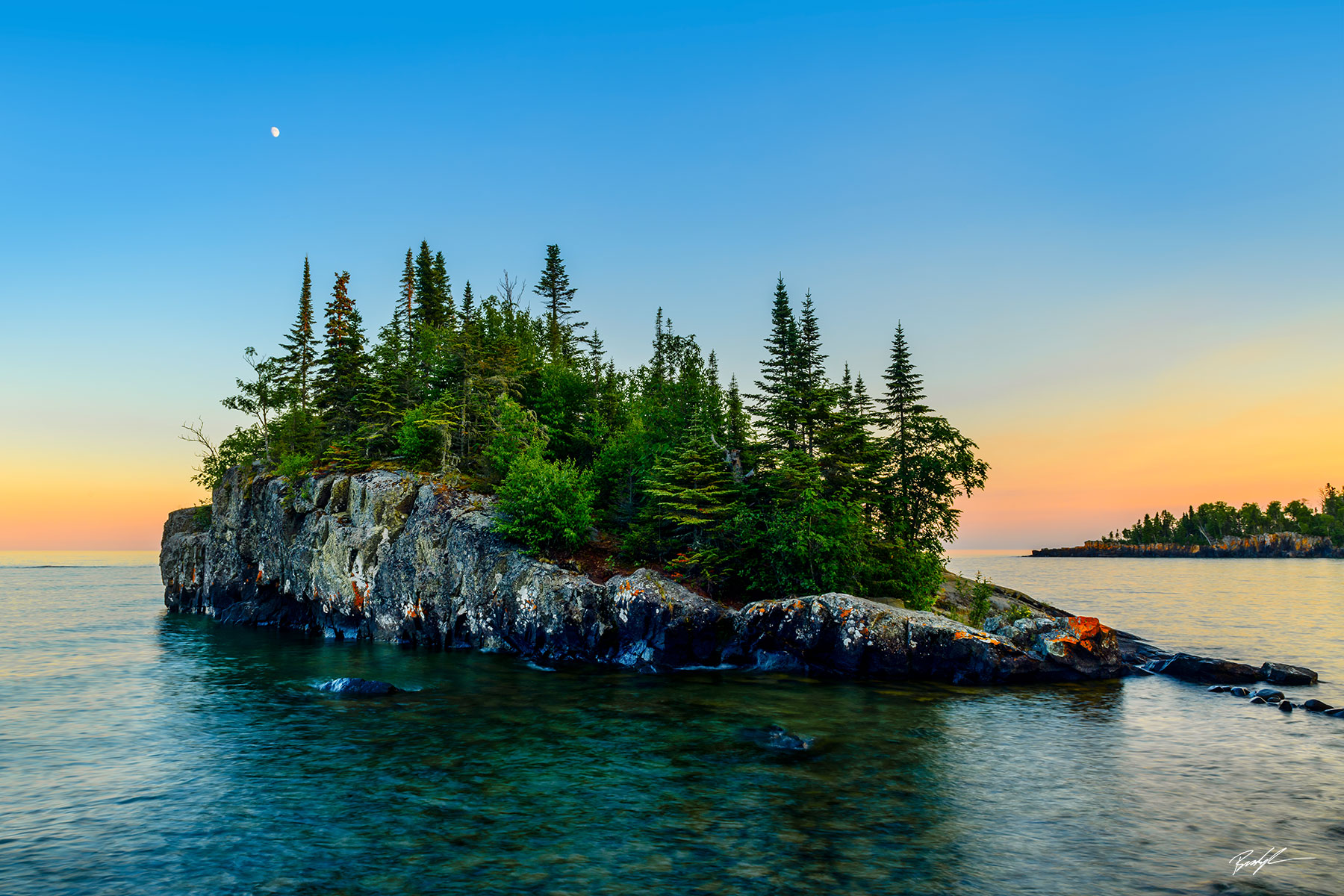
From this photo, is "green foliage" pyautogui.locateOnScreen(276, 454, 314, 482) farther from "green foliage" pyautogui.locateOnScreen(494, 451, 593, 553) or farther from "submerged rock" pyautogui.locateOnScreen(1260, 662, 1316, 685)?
"submerged rock" pyautogui.locateOnScreen(1260, 662, 1316, 685)

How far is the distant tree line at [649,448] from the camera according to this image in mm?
38656

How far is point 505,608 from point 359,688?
39.2 feet

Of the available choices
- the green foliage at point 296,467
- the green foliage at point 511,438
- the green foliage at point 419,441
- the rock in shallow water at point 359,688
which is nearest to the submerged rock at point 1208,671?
the rock in shallow water at point 359,688

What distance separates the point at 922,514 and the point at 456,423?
38221 mm

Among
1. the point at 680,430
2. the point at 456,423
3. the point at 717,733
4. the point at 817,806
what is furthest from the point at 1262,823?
the point at 456,423

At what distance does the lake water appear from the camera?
40.1ft

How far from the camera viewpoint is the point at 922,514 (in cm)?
5194

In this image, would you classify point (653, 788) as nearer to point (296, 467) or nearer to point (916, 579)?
point (916, 579)

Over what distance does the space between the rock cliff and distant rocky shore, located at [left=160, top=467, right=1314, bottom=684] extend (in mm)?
91

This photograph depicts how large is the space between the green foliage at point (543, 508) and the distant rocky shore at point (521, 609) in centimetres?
152

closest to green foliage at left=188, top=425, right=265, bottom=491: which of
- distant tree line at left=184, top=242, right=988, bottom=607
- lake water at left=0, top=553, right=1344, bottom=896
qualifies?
distant tree line at left=184, top=242, right=988, bottom=607

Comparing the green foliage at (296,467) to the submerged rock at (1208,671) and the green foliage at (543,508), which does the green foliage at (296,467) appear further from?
the submerged rock at (1208,671)

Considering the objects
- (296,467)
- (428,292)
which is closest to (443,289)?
(428,292)

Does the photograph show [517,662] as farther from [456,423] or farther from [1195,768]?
[1195,768]
